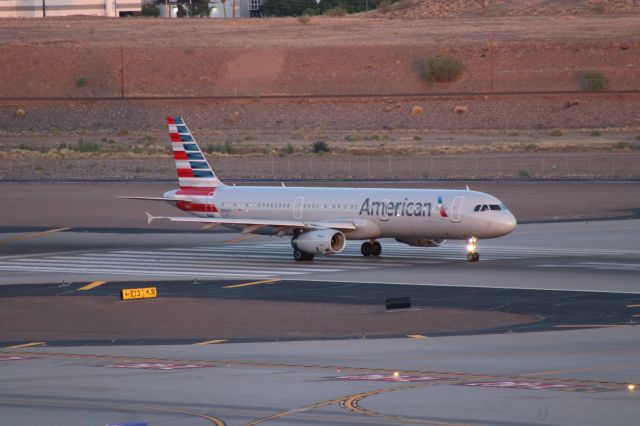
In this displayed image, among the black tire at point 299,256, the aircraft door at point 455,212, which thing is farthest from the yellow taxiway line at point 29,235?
the aircraft door at point 455,212

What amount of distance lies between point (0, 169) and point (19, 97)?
189 feet

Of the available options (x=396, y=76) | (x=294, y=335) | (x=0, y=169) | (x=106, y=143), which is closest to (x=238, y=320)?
(x=294, y=335)

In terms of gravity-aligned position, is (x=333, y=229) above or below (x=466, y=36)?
below

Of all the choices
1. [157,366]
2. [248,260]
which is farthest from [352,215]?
[157,366]

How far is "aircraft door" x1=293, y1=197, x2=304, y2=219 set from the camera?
51.7 m

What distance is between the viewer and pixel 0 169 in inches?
3967

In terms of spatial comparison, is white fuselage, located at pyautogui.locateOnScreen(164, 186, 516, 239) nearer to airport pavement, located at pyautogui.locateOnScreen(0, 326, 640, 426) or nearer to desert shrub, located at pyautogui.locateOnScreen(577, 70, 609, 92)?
airport pavement, located at pyautogui.locateOnScreen(0, 326, 640, 426)

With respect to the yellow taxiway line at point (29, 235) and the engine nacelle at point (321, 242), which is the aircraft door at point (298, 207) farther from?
the yellow taxiway line at point (29, 235)

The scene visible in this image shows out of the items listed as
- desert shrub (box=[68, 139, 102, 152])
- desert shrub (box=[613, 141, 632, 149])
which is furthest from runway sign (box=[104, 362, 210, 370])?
desert shrub (box=[68, 139, 102, 152])

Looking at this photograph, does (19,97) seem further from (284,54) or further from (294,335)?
(294,335)

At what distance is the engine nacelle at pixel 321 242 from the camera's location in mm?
48688

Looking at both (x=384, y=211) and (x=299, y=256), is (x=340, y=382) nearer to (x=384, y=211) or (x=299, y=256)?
(x=384, y=211)

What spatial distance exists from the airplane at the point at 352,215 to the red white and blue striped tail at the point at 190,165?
2.33 feet

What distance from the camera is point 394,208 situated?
49.0m
